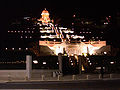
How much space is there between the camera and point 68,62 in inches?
1508

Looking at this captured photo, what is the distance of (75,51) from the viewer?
53531 mm

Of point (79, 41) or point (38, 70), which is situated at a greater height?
point (79, 41)

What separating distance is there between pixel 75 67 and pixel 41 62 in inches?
218

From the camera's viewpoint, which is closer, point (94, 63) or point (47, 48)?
point (94, 63)

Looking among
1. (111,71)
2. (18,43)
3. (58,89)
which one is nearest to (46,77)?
(111,71)

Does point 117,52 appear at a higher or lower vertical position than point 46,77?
higher

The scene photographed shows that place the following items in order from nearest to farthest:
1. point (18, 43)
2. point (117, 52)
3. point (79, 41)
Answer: point (117, 52), point (79, 41), point (18, 43)

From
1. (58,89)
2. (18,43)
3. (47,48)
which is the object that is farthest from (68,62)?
(18,43)

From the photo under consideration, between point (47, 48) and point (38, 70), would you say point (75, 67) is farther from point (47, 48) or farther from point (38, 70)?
point (47, 48)

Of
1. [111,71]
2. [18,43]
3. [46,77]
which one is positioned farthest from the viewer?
[18,43]

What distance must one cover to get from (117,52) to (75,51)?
9437 mm

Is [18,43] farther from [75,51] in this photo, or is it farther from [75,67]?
[75,67]

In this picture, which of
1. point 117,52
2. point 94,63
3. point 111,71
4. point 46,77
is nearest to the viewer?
point 46,77

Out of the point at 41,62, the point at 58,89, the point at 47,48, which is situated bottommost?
the point at 58,89
